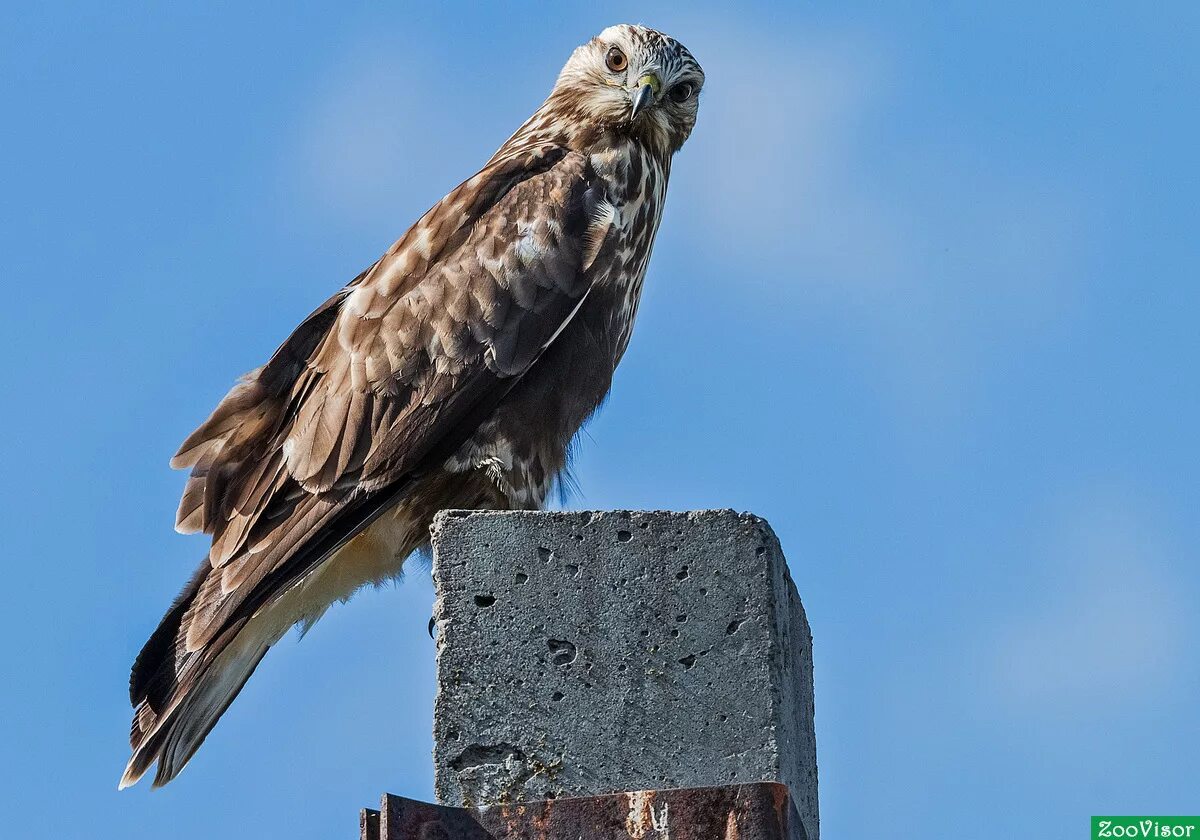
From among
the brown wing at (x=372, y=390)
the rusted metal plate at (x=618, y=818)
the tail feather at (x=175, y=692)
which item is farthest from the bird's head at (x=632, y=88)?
the rusted metal plate at (x=618, y=818)

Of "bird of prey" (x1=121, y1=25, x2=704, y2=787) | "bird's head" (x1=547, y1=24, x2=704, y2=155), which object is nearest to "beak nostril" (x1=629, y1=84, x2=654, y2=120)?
"bird's head" (x1=547, y1=24, x2=704, y2=155)

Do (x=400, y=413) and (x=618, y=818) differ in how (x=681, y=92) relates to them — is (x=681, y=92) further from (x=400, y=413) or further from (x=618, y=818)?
(x=618, y=818)

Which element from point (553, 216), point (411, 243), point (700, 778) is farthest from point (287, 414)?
point (700, 778)

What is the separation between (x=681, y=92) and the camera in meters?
6.95

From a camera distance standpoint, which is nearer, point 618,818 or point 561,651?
point 618,818

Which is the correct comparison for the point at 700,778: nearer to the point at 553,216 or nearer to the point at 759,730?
the point at 759,730

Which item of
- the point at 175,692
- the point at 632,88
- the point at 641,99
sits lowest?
the point at 175,692

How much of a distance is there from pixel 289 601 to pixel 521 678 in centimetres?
214

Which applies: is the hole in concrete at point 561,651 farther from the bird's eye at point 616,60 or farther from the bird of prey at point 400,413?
the bird's eye at point 616,60

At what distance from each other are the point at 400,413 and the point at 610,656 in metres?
2.02

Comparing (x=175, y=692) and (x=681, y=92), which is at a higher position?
(x=681, y=92)

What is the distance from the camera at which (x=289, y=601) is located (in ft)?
18.4

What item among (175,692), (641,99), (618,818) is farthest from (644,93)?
(618,818)

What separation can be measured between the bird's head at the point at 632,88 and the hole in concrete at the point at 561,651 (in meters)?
3.22
